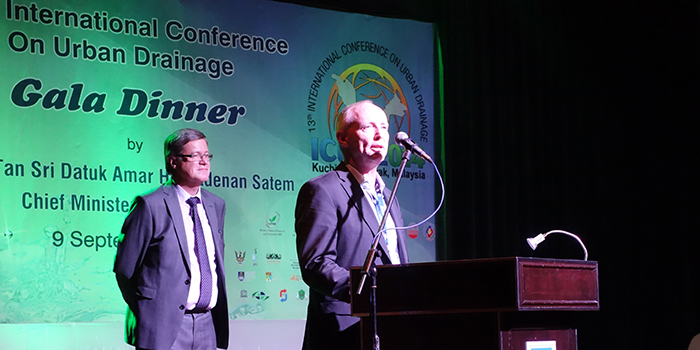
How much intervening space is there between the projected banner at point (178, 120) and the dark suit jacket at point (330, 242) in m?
2.10

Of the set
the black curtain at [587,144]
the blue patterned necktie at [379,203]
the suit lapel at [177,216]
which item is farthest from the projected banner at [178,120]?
the blue patterned necktie at [379,203]

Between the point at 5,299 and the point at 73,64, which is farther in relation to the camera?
the point at 73,64

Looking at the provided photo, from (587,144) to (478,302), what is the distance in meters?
4.29

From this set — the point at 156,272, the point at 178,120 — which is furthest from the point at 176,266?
the point at 178,120

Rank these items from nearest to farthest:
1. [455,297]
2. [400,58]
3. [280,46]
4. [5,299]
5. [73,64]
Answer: [455,297] → [5,299] → [73,64] → [280,46] → [400,58]

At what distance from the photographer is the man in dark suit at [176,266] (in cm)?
359

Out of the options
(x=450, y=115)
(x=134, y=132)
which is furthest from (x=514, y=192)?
(x=134, y=132)

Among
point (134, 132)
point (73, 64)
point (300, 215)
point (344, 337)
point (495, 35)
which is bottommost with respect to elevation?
point (344, 337)

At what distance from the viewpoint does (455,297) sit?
2.32 meters

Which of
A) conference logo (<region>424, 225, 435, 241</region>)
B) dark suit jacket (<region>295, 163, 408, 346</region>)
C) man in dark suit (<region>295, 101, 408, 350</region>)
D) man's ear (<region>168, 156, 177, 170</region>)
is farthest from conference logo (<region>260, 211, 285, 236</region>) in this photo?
dark suit jacket (<region>295, 163, 408, 346</region>)

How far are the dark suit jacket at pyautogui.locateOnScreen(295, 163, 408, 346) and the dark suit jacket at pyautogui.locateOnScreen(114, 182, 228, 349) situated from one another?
935 millimetres

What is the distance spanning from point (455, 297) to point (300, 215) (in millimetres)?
844

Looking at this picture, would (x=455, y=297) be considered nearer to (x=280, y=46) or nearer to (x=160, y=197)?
(x=160, y=197)

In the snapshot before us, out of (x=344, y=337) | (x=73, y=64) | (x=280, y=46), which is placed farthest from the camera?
(x=280, y=46)
